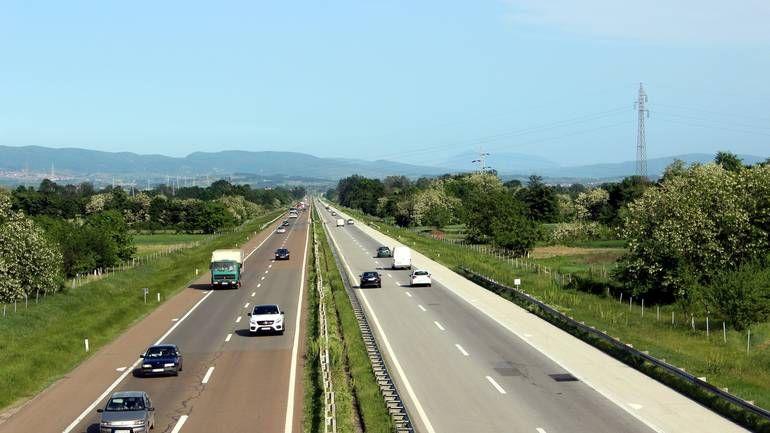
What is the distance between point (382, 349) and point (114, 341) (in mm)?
14350

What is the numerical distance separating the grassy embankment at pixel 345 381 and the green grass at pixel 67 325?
1001 centimetres

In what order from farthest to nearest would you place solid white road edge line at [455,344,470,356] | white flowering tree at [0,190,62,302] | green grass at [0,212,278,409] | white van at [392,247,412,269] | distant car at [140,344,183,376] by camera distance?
white van at [392,247,412,269] < white flowering tree at [0,190,62,302] < solid white road edge line at [455,344,470,356] < green grass at [0,212,278,409] < distant car at [140,344,183,376]

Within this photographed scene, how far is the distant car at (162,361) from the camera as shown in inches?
1272

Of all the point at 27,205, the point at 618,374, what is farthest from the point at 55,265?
the point at 27,205

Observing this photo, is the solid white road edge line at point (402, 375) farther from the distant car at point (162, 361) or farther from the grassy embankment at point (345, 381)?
the distant car at point (162, 361)

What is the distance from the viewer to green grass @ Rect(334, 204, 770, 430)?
30.7 metres

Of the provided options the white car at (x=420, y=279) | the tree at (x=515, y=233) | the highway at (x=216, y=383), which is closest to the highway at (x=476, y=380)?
the highway at (x=216, y=383)

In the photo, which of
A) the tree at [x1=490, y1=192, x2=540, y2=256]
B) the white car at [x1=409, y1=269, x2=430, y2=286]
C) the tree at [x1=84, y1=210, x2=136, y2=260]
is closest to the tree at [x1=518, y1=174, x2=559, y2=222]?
the tree at [x1=490, y1=192, x2=540, y2=256]

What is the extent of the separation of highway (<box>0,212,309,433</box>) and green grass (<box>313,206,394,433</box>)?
1501mm

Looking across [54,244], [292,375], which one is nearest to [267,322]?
[292,375]

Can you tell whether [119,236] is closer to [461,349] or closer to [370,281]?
[370,281]

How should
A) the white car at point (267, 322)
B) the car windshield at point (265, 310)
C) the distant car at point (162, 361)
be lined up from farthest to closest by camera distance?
the car windshield at point (265, 310)
the white car at point (267, 322)
the distant car at point (162, 361)

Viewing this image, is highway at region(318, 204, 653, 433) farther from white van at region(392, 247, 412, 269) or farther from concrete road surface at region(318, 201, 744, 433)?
white van at region(392, 247, 412, 269)

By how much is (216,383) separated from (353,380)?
5.16m
